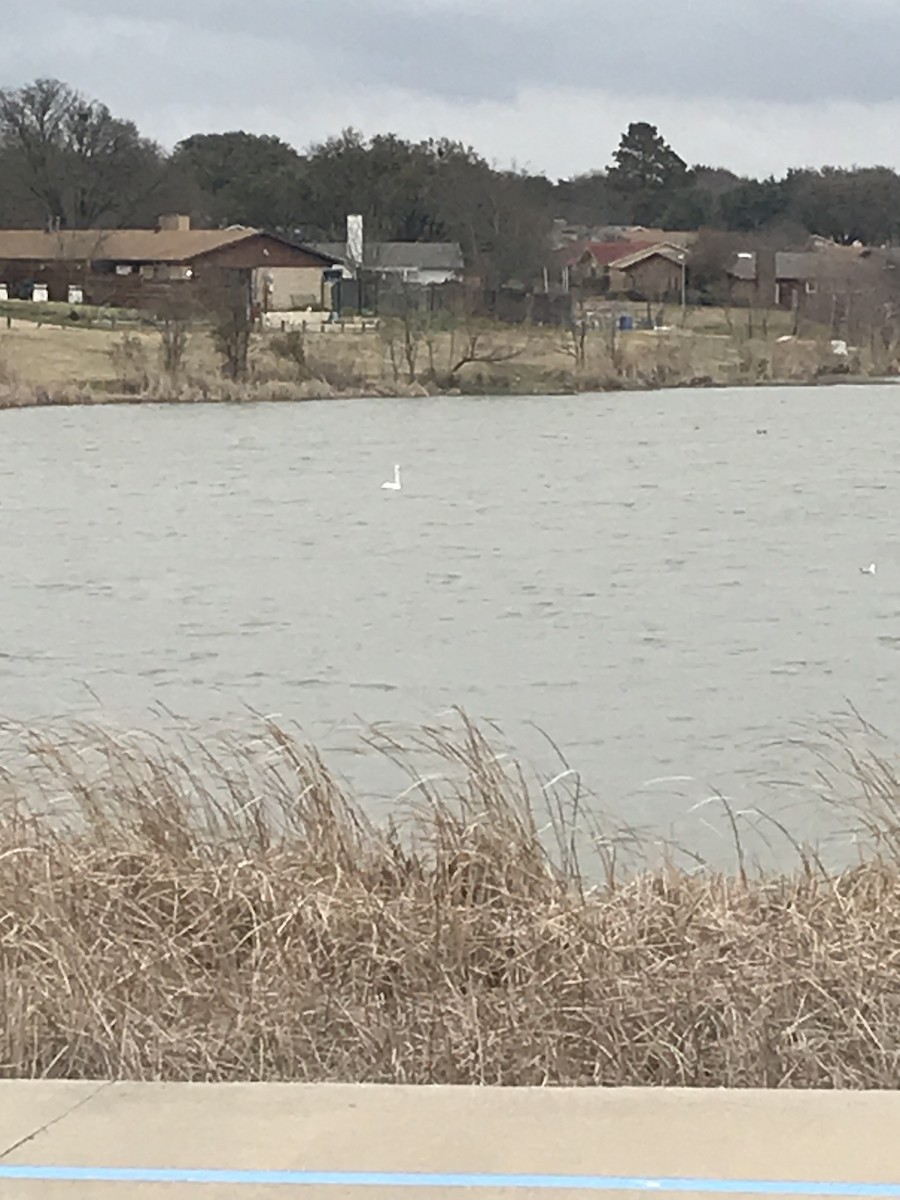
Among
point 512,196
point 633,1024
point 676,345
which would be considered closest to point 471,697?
point 633,1024

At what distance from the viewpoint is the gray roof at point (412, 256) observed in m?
93.9

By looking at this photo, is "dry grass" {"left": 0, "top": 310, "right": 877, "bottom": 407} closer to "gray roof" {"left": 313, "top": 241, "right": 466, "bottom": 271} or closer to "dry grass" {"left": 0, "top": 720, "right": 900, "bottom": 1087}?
"gray roof" {"left": 313, "top": 241, "right": 466, "bottom": 271}

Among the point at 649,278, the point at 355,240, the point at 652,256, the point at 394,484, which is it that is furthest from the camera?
the point at 652,256

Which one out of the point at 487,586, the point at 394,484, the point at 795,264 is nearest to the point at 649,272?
the point at 795,264

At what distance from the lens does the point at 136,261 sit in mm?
90875

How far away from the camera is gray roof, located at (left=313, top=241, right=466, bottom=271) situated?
93938 mm

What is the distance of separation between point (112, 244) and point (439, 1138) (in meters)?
90.7

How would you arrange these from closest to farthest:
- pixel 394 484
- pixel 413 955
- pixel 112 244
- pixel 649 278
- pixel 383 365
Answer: pixel 413 955 < pixel 394 484 < pixel 383 365 < pixel 112 244 < pixel 649 278

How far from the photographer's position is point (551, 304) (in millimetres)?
74812

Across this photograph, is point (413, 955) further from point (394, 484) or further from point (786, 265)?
point (786, 265)

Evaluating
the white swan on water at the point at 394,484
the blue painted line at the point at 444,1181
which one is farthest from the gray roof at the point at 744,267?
Result: the blue painted line at the point at 444,1181

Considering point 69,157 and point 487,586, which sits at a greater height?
point 69,157

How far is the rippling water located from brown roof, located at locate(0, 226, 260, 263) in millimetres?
45555

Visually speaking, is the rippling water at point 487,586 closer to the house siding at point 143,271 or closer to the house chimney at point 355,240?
the house siding at point 143,271
